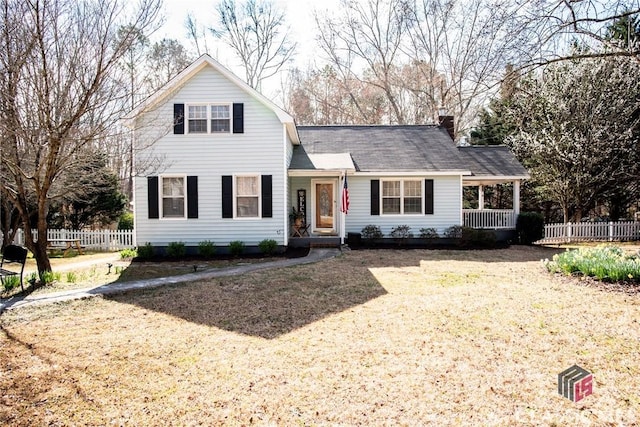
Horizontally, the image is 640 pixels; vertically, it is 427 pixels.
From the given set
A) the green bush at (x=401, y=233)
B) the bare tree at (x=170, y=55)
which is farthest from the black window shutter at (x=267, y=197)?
the bare tree at (x=170, y=55)

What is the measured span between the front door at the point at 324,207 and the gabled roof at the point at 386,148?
1246 mm

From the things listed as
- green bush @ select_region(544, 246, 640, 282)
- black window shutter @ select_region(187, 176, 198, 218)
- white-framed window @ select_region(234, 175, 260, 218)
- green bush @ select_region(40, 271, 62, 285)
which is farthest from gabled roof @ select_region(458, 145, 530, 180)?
green bush @ select_region(40, 271, 62, 285)

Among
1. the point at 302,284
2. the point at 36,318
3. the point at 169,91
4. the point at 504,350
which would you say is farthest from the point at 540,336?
the point at 169,91

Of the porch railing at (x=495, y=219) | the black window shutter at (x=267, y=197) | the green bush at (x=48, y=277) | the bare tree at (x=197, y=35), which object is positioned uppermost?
the bare tree at (x=197, y=35)

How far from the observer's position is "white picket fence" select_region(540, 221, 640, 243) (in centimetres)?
1947

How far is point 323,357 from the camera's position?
4.93 metres

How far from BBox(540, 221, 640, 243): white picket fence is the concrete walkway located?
12044 millimetres

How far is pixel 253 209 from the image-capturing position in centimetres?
1445

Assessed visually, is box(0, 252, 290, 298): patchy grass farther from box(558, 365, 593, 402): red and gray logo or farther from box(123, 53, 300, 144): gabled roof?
box(558, 365, 593, 402): red and gray logo

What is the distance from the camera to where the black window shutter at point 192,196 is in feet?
46.6

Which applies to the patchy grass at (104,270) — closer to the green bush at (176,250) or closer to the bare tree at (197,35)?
the green bush at (176,250)

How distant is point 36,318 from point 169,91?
9.14 metres

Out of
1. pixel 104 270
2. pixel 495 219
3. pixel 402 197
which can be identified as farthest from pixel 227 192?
pixel 495 219

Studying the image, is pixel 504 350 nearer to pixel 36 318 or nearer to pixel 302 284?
pixel 302 284
